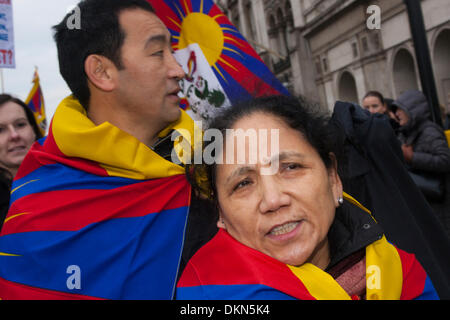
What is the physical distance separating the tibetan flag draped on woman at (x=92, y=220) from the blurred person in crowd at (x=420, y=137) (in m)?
2.39

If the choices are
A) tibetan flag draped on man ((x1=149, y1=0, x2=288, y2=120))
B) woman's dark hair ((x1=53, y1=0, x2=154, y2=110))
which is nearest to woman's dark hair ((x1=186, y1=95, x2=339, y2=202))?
woman's dark hair ((x1=53, y1=0, x2=154, y2=110))

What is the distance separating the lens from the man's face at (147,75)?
2029mm

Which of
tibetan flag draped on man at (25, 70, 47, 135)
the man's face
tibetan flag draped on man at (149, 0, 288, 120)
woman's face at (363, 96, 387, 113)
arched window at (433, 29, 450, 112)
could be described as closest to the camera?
the man's face

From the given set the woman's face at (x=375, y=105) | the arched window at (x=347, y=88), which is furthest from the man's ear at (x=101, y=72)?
the arched window at (x=347, y=88)

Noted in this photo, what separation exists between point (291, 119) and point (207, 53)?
1.96m

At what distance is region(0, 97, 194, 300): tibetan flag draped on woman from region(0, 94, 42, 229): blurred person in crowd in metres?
1.37

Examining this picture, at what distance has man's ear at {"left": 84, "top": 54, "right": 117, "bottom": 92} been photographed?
81.7 inches

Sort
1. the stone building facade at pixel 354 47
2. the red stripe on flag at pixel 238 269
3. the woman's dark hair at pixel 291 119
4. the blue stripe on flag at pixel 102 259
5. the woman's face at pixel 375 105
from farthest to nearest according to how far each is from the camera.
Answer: the stone building facade at pixel 354 47 < the woman's face at pixel 375 105 < the blue stripe on flag at pixel 102 259 < the woman's dark hair at pixel 291 119 < the red stripe on flag at pixel 238 269

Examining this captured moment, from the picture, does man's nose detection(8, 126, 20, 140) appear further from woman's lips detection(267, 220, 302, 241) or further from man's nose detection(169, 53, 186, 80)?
woman's lips detection(267, 220, 302, 241)

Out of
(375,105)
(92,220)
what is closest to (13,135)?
(92,220)

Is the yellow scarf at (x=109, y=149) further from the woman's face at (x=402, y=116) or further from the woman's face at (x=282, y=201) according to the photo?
the woman's face at (x=402, y=116)

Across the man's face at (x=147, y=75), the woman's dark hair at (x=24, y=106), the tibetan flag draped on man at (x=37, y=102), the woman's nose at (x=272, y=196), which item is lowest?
the woman's nose at (x=272, y=196)

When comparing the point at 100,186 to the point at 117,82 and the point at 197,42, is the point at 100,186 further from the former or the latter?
the point at 197,42
